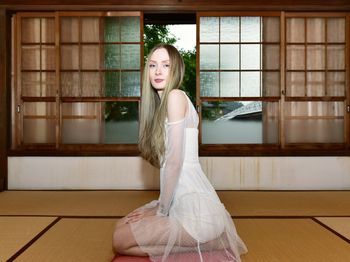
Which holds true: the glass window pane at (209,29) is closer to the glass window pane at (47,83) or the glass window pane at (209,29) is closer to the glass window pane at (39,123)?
the glass window pane at (47,83)

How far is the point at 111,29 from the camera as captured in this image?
4828 millimetres

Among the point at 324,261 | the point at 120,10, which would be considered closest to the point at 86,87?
the point at 120,10

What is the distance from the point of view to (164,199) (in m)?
1.97

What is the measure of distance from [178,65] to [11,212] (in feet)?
6.94

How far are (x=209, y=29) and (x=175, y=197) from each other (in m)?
3.15

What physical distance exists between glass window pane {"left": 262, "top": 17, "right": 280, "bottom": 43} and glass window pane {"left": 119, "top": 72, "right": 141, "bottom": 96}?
1.46 m

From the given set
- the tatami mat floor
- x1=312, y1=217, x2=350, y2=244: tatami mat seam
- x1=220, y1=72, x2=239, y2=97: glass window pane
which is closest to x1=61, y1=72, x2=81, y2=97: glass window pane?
the tatami mat floor

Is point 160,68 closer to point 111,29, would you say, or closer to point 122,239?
point 122,239

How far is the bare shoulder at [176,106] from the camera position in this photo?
1.93 metres

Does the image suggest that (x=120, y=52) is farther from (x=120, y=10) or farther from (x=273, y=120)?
(x=273, y=120)

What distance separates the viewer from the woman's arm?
1.92 metres

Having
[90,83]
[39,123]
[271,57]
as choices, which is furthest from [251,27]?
[39,123]

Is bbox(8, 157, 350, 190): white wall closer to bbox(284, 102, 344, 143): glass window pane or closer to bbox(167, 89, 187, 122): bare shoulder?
bbox(284, 102, 344, 143): glass window pane

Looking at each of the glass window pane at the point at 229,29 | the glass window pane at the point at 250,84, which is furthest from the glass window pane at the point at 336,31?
the glass window pane at the point at 229,29
